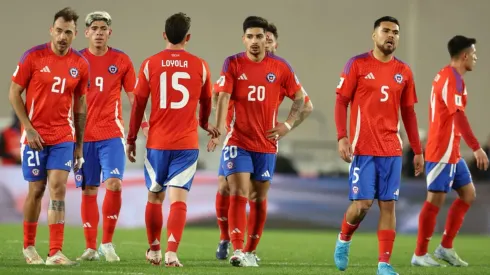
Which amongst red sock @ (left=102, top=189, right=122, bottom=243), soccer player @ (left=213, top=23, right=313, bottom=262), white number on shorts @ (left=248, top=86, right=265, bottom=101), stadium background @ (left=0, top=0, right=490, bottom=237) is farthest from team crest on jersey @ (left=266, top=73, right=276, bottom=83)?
stadium background @ (left=0, top=0, right=490, bottom=237)

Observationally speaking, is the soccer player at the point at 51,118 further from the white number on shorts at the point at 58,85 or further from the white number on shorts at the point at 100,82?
the white number on shorts at the point at 100,82

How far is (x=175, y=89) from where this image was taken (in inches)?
360

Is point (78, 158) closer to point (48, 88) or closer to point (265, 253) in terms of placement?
point (48, 88)

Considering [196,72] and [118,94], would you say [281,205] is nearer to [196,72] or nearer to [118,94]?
[118,94]

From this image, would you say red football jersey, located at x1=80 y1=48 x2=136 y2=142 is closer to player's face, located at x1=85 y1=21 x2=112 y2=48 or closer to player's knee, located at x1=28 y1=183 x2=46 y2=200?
player's face, located at x1=85 y1=21 x2=112 y2=48

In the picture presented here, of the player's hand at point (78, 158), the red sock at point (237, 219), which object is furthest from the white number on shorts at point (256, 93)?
the player's hand at point (78, 158)

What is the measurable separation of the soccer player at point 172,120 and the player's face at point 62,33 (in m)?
0.67

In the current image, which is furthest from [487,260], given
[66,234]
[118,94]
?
[66,234]

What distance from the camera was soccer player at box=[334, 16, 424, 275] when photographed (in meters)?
8.96

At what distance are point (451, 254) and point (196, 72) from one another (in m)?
3.63

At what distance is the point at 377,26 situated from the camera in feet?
30.2

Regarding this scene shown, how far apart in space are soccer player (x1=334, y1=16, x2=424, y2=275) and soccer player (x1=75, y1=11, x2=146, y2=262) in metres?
2.39

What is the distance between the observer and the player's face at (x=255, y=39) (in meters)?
9.90

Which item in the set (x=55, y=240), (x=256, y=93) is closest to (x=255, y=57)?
(x=256, y=93)
